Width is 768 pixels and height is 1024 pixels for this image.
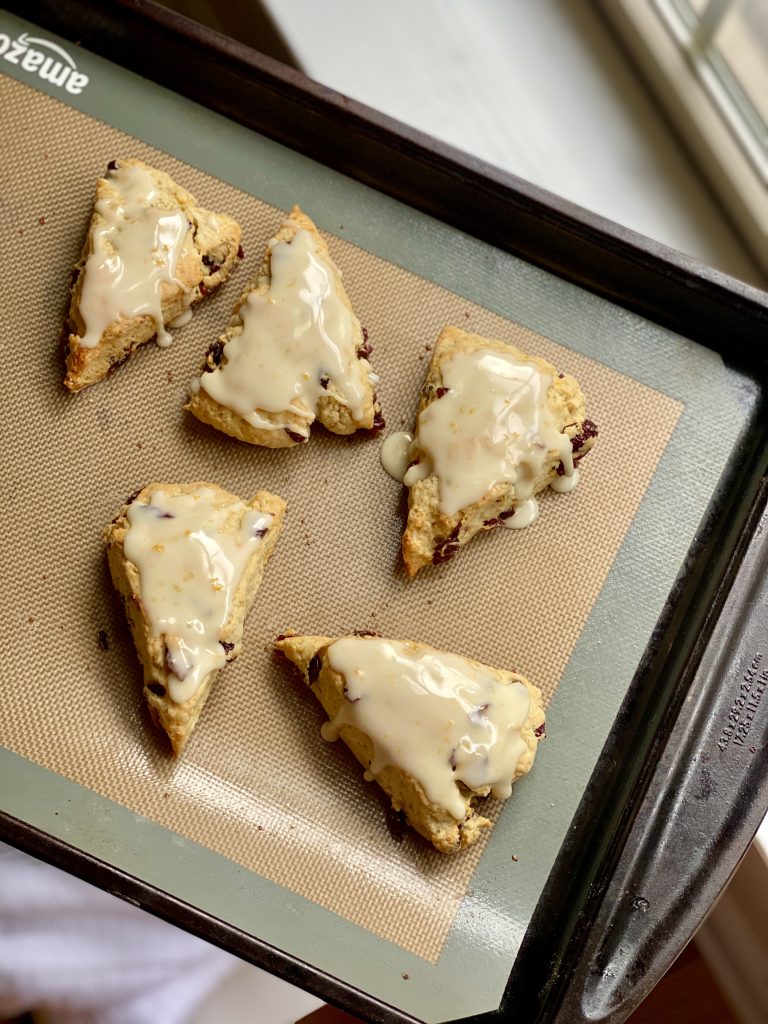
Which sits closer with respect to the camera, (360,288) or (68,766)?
(68,766)

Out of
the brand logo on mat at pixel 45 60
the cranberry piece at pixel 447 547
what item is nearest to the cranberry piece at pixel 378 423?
the cranberry piece at pixel 447 547

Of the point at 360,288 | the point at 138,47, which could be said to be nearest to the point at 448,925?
the point at 360,288

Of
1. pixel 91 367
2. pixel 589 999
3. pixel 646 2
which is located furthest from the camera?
pixel 646 2

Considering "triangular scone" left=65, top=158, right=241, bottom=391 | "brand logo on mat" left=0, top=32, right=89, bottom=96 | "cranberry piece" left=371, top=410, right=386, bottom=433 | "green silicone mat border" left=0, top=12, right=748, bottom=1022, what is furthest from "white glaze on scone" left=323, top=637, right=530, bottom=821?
"brand logo on mat" left=0, top=32, right=89, bottom=96

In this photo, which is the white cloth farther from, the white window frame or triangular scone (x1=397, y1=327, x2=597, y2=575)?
the white window frame

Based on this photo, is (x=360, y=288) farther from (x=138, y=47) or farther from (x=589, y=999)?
(x=589, y=999)

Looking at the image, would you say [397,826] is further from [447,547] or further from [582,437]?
[582,437]
